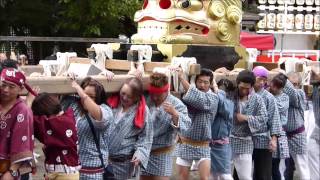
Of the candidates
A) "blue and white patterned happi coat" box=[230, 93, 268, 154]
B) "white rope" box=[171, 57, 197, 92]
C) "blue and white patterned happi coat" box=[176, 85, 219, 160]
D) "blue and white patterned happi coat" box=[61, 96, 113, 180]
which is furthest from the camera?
"blue and white patterned happi coat" box=[230, 93, 268, 154]

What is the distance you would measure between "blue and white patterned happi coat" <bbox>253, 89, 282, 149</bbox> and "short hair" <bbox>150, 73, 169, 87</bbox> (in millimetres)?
1701

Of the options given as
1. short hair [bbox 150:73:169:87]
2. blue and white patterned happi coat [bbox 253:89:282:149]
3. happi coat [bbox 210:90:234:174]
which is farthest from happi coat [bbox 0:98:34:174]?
blue and white patterned happi coat [bbox 253:89:282:149]

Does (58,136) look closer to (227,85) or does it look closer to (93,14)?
(227,85)

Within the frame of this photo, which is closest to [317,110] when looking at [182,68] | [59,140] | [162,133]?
[182,68]

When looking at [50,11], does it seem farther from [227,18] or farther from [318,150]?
[318,150]

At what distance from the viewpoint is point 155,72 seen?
5676 millimetres

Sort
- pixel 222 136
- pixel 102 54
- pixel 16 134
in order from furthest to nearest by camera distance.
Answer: pixel 102 54 → pixel 222 136 → pixel 16 134

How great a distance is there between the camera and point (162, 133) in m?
5.81

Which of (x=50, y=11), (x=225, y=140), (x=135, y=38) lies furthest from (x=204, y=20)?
(x=50, y=11)

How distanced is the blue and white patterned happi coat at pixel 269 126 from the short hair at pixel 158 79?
5.58 ft

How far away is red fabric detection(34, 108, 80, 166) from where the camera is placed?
4523mm

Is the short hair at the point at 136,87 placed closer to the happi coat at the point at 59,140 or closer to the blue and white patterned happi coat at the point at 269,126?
the happi coat at the point at 59,140

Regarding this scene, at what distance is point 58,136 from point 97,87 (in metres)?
0.60

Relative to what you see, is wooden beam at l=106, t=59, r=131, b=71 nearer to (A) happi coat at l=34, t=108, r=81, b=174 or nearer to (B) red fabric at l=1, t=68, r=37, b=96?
(A) happi coat at l=34, t=108, r=81, b=174
